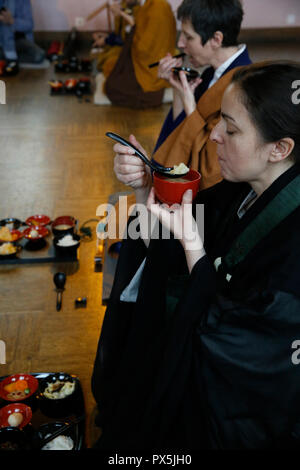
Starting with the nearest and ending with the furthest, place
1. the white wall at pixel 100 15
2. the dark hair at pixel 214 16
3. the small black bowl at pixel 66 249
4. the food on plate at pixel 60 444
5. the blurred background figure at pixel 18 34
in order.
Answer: the food on plate at pixel 60 444, the dark hair at pixel 214 16, the small black bowl at pixel 66 249, the blurred background figure at pixel 18 34, the white wall at pixel 100 15

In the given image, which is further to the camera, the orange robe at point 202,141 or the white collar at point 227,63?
the white collar at point 227,63

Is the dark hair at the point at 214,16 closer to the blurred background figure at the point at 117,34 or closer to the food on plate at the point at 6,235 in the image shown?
the food on plate at the point at 6,235

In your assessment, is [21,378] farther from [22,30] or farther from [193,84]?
[22,30]

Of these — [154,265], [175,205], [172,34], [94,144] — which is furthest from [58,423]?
[172,34]

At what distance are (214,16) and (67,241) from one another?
1281 millimetres

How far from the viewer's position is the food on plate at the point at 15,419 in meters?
1.41

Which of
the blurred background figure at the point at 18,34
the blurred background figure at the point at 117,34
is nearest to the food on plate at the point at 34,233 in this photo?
the blurred background figure at the point at 117,34

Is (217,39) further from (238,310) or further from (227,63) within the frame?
(238,310)

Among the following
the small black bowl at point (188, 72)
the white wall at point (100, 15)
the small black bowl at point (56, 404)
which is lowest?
the small black bowl at point (56, 404)

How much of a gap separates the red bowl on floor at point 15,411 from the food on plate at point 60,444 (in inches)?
4.5

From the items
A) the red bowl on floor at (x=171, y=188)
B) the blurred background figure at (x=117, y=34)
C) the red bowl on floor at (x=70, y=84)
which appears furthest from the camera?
the blurred background figure at (x=117, y=34)

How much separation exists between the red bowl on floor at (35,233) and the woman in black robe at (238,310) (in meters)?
1.28

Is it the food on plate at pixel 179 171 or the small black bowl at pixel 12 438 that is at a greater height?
the food on plate at pixel 179 171

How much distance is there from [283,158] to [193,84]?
1302 millimetres
